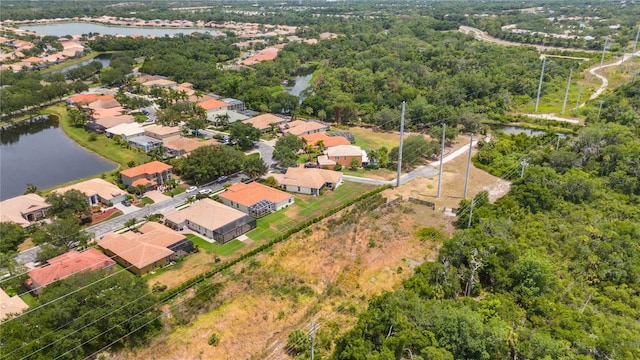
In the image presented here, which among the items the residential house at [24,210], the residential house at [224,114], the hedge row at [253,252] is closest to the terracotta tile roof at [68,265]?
the hedge row at [253,252]

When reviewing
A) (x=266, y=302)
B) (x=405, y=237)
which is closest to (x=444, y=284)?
(x=405, y=237)

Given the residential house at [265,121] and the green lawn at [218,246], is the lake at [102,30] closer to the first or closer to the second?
the residential house at [265,121]

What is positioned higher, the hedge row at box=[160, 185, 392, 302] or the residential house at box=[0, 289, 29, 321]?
the residential house at box=[0, 289, 29, 321]

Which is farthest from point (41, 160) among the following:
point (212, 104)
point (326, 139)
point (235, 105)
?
point (326, 139)

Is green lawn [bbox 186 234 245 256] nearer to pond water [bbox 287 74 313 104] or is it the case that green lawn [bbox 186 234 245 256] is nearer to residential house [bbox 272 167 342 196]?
residential house [bbox 272 167 342 196]

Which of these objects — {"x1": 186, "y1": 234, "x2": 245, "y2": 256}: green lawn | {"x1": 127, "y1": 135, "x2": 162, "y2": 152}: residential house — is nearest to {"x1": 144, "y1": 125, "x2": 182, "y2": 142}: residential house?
{"x1": 127, "y1": 135, "x2": 162, "y2": 152}: residential house
